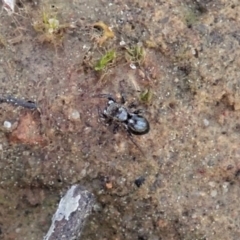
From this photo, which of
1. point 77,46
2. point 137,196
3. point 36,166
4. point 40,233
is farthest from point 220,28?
point 40,233

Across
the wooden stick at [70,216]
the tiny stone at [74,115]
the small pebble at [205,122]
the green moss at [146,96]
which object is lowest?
Answer: the wooden stick at [70,216]

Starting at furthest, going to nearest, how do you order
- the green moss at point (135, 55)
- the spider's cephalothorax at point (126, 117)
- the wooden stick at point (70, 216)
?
the green moss at point (135, 55) → the spider's cephalothorax at point (126, 117) → the wooden stick at point (70, 216)

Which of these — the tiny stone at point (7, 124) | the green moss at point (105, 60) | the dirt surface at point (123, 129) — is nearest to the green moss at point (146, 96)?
the dirt surface at point (123, 129)

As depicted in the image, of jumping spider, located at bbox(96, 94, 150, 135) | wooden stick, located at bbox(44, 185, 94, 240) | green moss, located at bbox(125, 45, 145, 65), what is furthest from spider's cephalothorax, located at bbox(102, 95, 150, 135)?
wooden stick, located at bbox(44, 185, 94, 240)

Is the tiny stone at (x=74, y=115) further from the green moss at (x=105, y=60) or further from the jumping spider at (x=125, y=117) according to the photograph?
the green moss at (x=105, y=60)

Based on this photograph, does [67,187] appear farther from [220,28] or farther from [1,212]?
[220,28]

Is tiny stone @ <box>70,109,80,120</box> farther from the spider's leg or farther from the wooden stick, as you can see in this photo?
the wooden stick

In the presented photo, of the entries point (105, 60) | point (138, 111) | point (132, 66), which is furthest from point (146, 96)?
point (105, 60)
